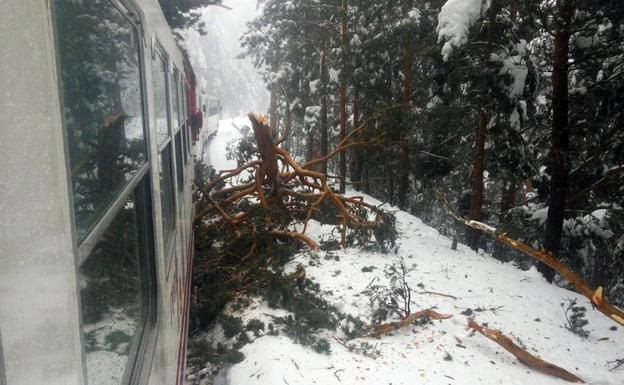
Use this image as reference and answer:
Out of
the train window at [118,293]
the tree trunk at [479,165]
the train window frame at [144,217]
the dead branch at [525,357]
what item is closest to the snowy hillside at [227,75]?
the tree trunk at [479,165]

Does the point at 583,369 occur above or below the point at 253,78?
below

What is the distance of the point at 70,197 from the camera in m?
0.78

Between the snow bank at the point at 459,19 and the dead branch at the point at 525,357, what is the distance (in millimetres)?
5757

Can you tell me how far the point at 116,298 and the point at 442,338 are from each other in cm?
469

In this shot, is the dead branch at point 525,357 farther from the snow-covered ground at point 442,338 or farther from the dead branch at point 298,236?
the dead branch at point 298,236

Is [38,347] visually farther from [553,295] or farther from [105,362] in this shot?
[553,295]

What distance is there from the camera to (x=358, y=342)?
5090 millimetres

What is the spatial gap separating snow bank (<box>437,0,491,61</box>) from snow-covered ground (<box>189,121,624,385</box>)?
428 centimetres

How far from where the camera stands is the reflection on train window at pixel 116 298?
0.97m

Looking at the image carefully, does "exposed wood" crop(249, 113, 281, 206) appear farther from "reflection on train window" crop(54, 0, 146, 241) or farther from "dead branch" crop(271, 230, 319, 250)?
"reflection on train window" crop(54, 0, 146, 241)

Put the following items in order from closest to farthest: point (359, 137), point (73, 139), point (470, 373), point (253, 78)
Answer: point (73, 139)
point (470, 373)
point (359, 137)
point (253, 78)

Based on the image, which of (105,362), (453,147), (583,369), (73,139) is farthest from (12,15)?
(453,147)

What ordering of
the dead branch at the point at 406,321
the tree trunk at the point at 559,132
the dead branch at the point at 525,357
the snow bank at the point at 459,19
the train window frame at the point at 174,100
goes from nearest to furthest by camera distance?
1. the train window frame at the point at 174,100
2. the dead branch at the point at 525,357
3. the dead branch at the point at 406,321
4. the tree trunk at the point at 559,132
5. the snow bank at the point at 459,19

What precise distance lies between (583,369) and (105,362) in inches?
212
